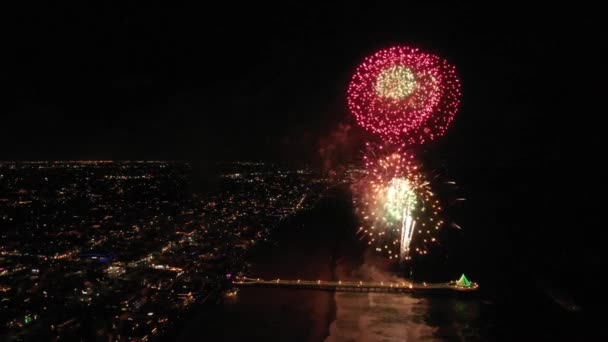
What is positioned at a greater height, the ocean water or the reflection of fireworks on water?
the reflection of fireworks on water

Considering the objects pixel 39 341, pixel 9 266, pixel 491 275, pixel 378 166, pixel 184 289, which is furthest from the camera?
pixel 9 266

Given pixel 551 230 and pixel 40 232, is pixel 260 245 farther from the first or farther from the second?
pixel 40 232

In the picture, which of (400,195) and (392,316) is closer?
(392,316)

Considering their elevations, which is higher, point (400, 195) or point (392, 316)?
point (400, 195)

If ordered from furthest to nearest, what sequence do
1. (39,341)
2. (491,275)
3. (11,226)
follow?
(11,226) → (39,341) → (491,275)

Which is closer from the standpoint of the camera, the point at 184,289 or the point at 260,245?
the point at 184,289

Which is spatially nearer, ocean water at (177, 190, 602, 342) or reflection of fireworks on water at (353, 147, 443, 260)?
ocean water at (177, 190, 602, 342)

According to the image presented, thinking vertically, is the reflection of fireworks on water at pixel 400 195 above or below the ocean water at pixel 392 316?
above

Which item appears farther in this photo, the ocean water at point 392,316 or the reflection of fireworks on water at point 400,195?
the reflection of fireworks on water at point 400,195

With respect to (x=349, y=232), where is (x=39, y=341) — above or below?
below

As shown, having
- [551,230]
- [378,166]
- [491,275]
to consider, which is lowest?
[491,275]

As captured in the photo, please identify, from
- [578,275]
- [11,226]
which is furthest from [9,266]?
[578,275]
